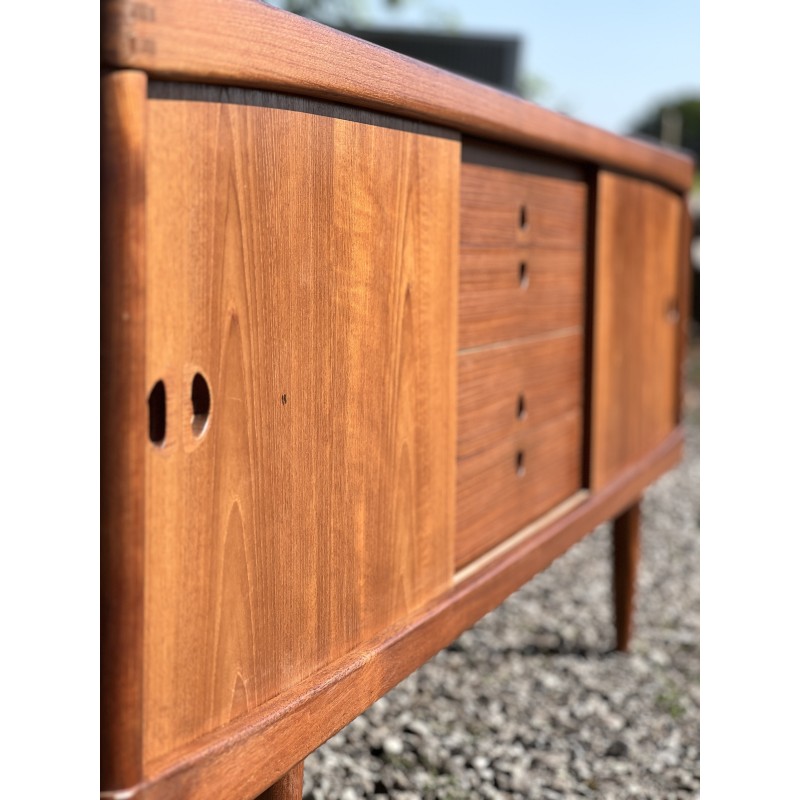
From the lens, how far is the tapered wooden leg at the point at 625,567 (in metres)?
2.37

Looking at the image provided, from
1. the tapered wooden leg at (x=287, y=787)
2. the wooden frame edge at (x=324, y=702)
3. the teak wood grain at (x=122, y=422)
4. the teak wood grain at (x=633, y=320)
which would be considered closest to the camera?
the teak wood grain at (x=122, y=422)

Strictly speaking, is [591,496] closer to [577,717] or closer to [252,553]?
[577,717]

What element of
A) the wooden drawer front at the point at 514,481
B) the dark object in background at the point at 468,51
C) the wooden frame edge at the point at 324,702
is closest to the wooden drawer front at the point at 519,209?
the wooden drawer front at the point at 514,481

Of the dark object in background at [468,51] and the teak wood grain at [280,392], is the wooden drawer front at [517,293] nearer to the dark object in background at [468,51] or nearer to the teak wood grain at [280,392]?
the teak wood grain at [280,392]

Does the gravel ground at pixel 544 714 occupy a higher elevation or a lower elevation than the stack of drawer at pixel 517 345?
lower

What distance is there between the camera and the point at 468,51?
4.56 m

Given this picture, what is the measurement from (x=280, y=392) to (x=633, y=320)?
1229mm

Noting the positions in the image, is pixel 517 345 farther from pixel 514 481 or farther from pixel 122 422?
pixel 122 422

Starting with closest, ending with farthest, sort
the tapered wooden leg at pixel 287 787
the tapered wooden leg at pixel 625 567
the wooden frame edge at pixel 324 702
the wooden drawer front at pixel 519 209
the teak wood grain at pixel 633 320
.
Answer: the wooden frame edge at pixel 324 702 → the tapered wooden leg at pixel 287 787 → the wooden drawer front at pixel 519 209 → the teak wood grain at pixel 633 320 → the tapered wooden leg at pixel 625 567

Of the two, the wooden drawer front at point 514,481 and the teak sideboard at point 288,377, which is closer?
the teak sideboard at point 288,377

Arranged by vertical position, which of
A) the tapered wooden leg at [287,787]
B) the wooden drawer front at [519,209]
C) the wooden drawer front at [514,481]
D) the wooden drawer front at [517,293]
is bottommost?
the tapered wooden leg at [287,787]

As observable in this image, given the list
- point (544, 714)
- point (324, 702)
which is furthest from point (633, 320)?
point (324, 702)

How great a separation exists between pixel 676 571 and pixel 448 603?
2200 mm
